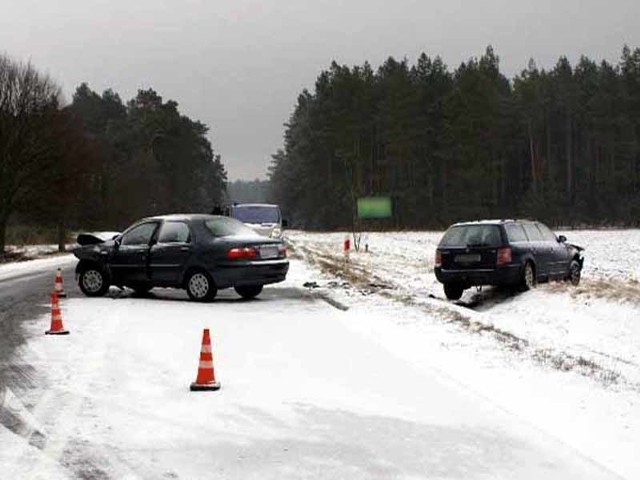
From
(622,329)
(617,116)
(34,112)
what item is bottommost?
(622,329)

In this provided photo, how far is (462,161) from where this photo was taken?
81312 mm

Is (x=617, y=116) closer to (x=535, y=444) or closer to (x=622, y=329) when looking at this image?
(x=622, y=329)

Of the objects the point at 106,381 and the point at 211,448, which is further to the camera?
the point at 106,381

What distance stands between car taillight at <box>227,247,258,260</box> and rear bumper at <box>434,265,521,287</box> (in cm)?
432

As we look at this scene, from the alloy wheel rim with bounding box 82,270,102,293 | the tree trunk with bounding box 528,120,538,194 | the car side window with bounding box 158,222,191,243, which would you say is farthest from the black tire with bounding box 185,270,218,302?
the tree trunk with bounding box 528,120,538,194

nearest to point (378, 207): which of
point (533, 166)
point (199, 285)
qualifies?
point (533, 166)

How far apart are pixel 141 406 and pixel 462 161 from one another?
254 ft

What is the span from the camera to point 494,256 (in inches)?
Answer: 599

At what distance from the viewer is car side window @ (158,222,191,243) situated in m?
15.0

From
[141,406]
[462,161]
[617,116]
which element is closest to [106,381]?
[141,406]

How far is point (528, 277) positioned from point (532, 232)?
1.34 m

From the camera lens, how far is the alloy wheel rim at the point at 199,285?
14.7 m

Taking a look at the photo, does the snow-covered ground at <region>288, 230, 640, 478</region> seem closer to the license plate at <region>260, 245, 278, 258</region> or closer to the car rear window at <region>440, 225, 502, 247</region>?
the car rear window at <region>440, 225, 502, 247</region>

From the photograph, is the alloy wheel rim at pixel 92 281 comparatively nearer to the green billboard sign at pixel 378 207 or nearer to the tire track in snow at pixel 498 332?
the tire track in snow at pixel 498 332
